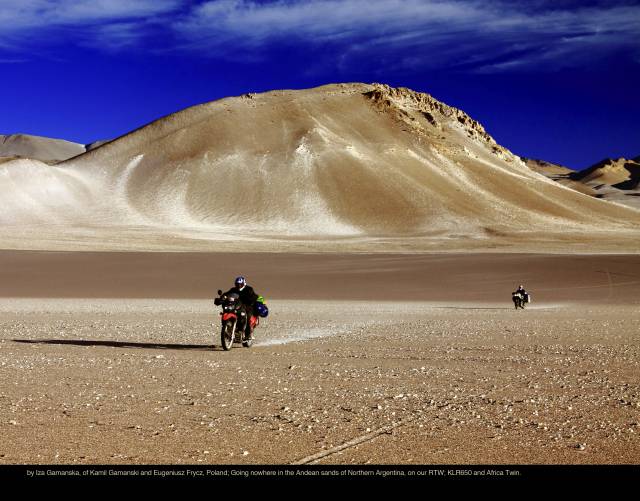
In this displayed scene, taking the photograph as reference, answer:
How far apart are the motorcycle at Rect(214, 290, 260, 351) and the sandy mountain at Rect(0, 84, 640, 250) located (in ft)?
221

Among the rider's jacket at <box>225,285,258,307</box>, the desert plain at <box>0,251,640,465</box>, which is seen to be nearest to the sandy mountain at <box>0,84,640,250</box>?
the desert plain at <box>0,251,640,465</box>

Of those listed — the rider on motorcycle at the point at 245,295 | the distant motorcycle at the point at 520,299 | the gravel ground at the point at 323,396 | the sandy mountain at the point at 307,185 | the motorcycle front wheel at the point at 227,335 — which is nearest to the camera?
the gravel ground at the point at 323,396

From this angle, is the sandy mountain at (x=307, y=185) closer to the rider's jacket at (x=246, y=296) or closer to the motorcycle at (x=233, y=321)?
the rider's jacket at (x=246, y=296)

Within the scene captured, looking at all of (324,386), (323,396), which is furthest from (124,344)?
(323,396)

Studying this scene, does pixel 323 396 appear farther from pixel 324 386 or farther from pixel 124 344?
pixel 124 344

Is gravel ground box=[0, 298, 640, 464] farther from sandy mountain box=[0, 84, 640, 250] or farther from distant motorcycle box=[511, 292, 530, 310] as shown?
sandy mountain box=[0, 84, 640, 250]

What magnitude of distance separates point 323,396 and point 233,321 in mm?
5689

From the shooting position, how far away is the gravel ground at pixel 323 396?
7398 millimetres

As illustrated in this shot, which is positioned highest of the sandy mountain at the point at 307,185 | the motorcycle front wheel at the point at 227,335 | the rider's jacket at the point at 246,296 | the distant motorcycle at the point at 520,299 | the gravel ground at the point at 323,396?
the sandy mountain at the point at 307,185

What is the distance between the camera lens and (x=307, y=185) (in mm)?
126625

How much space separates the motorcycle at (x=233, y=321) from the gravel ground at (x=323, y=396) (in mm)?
351

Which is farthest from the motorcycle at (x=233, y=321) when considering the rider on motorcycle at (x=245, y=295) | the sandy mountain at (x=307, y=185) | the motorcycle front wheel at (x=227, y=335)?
the sandy mountain at (x=307, y=185)

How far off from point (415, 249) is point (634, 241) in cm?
2620
